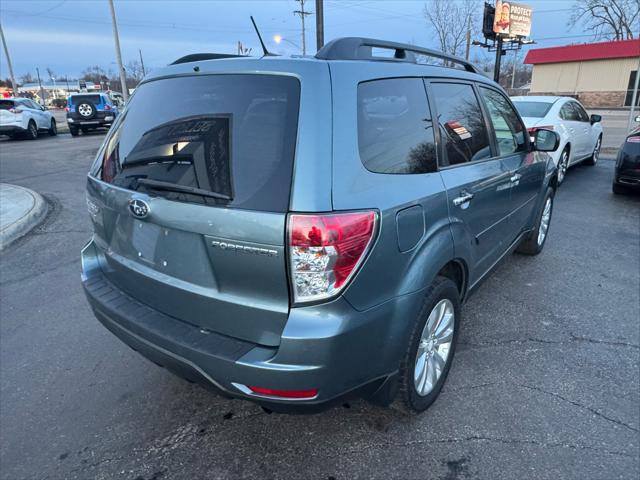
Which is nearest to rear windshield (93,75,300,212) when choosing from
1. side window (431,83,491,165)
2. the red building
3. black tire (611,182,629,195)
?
side window (431,83,491,165)

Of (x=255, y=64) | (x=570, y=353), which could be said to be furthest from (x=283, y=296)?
(x=570, y=353)

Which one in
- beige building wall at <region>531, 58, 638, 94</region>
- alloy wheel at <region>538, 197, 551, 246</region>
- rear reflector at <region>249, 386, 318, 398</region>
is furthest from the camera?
beige building wall at <region>531, 58, 638, 94</region>

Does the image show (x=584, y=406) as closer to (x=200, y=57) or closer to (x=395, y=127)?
(x=395, y=127)

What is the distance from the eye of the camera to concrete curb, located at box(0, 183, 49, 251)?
5.52m

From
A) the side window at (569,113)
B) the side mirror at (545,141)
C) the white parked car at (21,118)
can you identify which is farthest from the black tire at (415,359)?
the white parked car at (21,118)

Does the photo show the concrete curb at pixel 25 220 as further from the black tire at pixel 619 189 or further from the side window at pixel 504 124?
the black tire at pixel 619 189


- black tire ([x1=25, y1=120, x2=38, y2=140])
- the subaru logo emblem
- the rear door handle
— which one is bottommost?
black tire ([x1=25, y1=120, x2=38, y2=140])

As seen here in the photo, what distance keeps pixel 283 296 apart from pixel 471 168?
165 cm

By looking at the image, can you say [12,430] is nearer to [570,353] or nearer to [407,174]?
[407,174]

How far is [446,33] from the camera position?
35.9 metres

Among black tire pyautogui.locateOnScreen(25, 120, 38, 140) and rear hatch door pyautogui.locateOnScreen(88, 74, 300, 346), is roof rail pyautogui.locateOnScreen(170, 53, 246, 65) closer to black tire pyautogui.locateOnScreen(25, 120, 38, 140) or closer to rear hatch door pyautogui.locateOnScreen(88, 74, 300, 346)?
rear hatch door pyautogui.locateOnScreen(88, 74, 300, 346)

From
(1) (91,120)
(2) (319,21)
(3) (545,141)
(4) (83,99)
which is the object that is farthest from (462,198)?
(4) (83,99)

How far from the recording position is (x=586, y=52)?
43.6 meters

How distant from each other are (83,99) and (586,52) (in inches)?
1779
